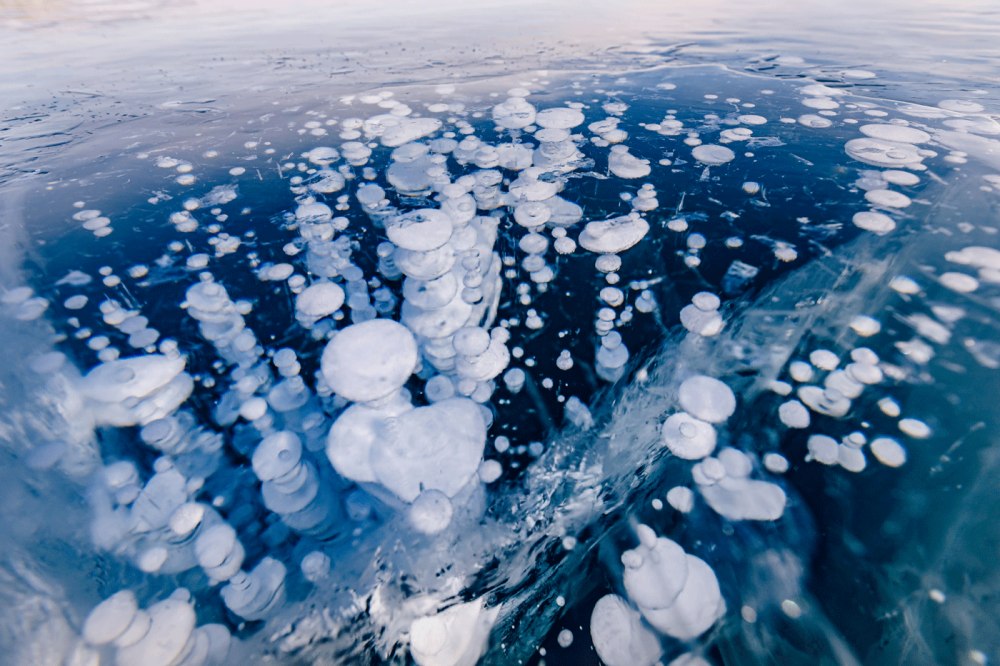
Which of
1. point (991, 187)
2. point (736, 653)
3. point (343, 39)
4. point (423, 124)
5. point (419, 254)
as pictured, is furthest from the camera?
point (343, 39)

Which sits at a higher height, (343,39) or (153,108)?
(343,39)

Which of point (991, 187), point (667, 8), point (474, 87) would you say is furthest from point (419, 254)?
point (667, 8)

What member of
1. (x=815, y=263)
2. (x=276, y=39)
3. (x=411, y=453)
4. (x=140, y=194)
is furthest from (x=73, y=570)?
(x=276, y=39)

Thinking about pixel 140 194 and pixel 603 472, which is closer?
pixel 603 472

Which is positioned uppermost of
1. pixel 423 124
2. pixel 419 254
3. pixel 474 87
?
pixel 474 87

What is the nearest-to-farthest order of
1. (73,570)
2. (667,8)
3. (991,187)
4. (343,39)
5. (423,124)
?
(73,570) < (991,187) < (423,124) < (343,39) < (667,8)

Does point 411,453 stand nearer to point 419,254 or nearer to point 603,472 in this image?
point 603,472

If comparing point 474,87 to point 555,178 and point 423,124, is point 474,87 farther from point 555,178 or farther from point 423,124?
point 555,178
